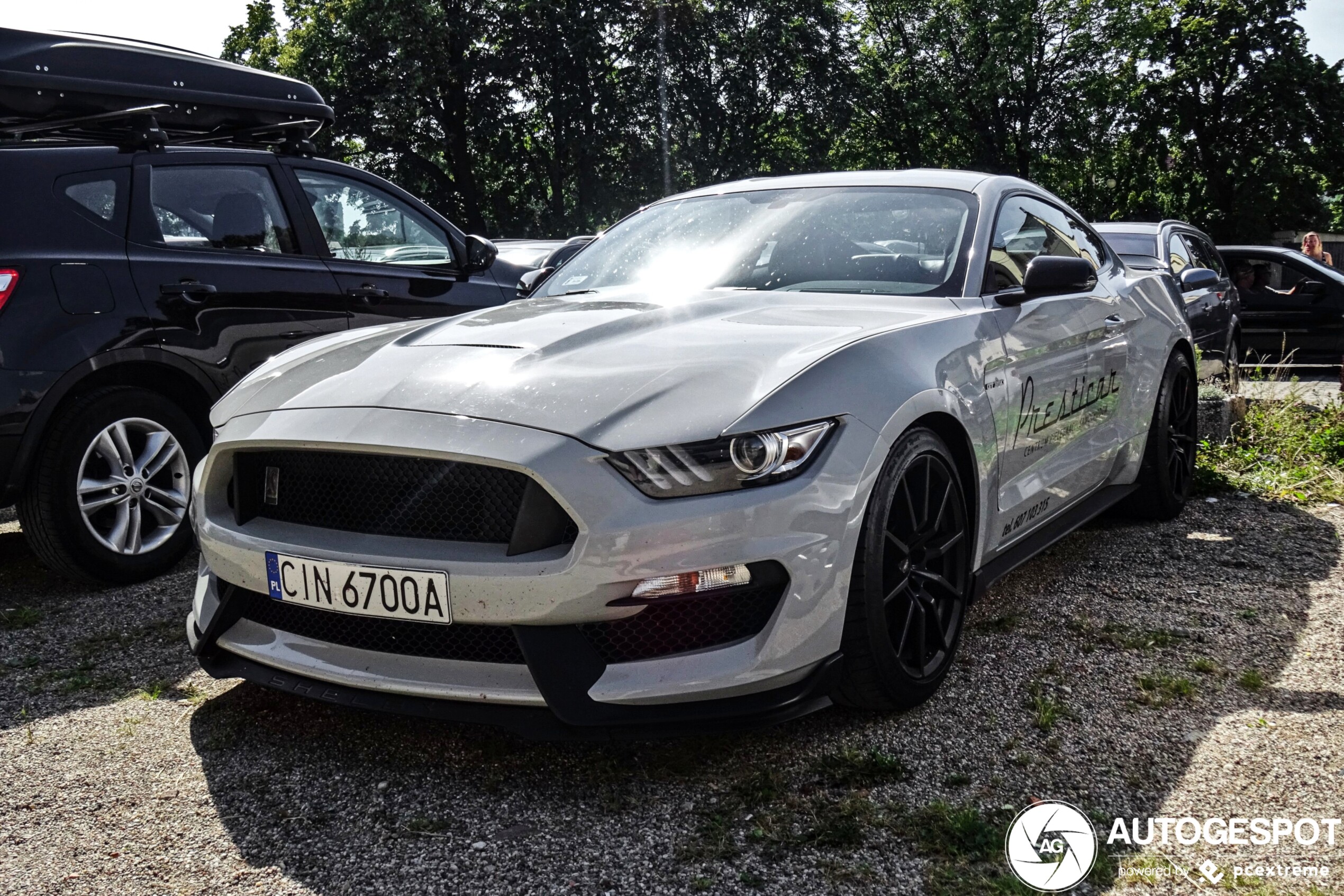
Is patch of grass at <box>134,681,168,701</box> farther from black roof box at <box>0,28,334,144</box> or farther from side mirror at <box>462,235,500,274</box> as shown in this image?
side mirror at <box>462,235,500,274</box>

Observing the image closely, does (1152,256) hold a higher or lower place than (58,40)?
lower

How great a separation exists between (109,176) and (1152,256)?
24.0 feet

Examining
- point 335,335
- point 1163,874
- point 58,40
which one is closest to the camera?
point 1163,874

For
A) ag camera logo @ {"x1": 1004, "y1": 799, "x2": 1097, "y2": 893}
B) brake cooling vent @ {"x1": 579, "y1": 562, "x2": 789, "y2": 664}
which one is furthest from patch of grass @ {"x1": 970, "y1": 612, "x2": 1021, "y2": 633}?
brake cooling vent @ {"x1": 579, "y1": 562, "x2": 789, "y2": 664}

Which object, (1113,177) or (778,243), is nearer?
(778,243)

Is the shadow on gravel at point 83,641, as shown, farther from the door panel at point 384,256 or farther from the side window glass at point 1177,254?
the side window glass at point 1177,254

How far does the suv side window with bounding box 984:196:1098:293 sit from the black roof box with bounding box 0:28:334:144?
3.39 meters

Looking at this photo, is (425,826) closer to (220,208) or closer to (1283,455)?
(220,208)

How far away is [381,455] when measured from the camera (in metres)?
2.80

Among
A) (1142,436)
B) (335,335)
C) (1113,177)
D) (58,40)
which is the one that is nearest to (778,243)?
(335,335)

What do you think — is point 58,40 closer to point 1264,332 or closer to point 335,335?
point 335,335

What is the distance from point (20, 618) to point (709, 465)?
9.71ft

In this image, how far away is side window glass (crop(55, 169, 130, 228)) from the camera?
14.7 feet

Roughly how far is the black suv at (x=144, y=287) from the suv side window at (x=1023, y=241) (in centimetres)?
299
